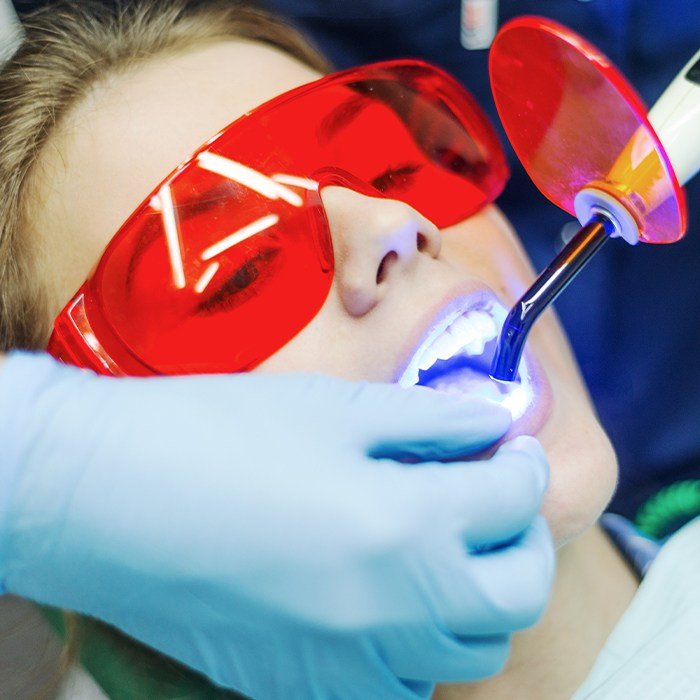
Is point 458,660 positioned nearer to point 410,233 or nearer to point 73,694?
point 410,233

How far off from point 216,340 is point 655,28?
0.94 m

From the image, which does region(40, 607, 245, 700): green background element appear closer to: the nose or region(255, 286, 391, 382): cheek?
region(255, 286, 391, 382): cheek

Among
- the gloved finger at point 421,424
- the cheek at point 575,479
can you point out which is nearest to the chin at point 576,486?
the cheek at point 575,479

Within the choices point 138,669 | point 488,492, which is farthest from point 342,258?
point 138,669

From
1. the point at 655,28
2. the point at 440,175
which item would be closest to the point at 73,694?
the point at 440,175

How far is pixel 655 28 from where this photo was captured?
134 centimetres

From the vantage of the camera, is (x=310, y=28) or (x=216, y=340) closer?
(x=216, y=340)

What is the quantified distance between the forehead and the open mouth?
0.38m

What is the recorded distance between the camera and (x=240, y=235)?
939 millimetres

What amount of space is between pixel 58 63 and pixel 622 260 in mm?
1016

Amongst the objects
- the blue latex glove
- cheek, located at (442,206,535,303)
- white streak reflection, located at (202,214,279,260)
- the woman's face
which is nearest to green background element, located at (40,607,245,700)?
the blue latex glove

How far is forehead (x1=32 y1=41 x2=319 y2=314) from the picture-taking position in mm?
982

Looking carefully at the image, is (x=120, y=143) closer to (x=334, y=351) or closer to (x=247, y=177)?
(x=247, y=177)

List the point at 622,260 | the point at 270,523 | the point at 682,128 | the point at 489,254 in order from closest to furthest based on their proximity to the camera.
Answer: the point at 270,523 < the point at 682,128 < the point at 489,254 < the point at 622,260
